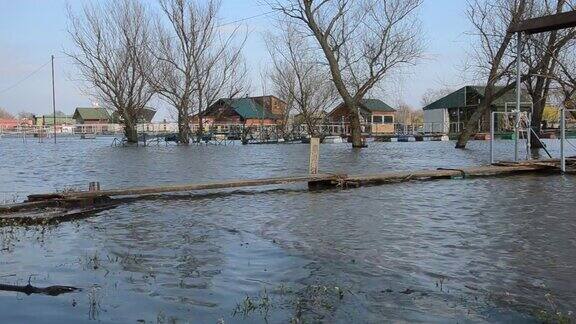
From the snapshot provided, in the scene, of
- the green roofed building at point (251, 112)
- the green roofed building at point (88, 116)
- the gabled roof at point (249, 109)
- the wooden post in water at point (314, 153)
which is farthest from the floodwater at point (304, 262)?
the green roofed building at point (88, 116)

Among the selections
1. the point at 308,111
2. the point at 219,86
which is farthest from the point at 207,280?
the point at 308,111

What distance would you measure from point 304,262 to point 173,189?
21.3ft

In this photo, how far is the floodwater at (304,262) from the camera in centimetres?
486

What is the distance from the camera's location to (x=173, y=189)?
12.5m

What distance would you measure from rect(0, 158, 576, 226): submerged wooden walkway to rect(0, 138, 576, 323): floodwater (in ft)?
1.96

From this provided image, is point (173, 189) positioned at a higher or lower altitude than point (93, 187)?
lower

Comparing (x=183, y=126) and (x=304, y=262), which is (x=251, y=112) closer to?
(x=183, y=126)

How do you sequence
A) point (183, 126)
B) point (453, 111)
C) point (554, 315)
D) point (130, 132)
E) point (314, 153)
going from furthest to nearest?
point (453, 111) < point (130, 132) < point (183, 126) < point (314, 153) < point (554, 315)

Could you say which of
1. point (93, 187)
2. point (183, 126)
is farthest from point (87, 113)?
point (93, 187)

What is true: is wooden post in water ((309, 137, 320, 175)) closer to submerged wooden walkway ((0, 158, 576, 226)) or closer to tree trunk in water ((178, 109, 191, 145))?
submerged wooden walkway ((0, 158, 576, 226))

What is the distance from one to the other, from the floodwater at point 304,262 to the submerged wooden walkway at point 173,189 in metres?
0.60

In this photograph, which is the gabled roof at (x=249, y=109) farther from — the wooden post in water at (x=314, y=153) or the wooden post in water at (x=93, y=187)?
the wooden post in water at (x=93, y=187)

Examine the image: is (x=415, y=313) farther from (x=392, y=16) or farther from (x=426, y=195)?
(x=392, y=16)

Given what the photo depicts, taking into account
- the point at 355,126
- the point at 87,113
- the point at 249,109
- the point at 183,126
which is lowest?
the point at 355,126
